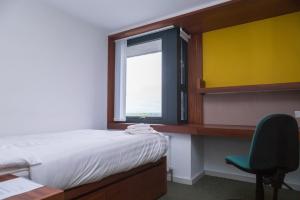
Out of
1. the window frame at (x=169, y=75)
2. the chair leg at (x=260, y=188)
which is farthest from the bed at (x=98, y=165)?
the chair leg at (x=260, y=188)

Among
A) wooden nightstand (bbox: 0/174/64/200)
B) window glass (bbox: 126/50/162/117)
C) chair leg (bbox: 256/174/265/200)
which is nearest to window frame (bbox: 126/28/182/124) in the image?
window glass (bbox: 126/50/162/117)

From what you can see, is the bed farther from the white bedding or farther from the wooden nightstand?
the wooden nightstand

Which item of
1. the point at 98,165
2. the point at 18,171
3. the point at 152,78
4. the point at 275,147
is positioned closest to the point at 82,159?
the point at 98,165

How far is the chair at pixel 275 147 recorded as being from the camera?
1571 mm

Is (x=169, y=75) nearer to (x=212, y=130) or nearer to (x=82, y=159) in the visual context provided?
(x=212, y=130)

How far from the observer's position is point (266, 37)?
2.63 meters

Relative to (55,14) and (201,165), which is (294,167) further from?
(55,14)

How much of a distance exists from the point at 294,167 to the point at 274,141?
0.95 ft

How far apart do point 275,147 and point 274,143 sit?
1.3 inches

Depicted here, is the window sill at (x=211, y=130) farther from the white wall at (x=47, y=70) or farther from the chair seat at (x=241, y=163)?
the white wall at (x=47, y=70)

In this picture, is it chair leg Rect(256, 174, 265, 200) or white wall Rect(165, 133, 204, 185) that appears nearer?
chair leg Rect(256, 174, 265, 200)

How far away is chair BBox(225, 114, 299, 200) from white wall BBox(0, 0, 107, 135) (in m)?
2.27

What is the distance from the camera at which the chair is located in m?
1.57

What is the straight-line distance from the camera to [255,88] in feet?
8.16
